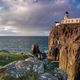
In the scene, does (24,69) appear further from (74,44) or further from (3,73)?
(74,44)

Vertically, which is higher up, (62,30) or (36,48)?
(62,30)

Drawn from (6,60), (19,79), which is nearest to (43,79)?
(19,79)

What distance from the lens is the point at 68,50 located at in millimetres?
89062

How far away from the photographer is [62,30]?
115438 millimetres

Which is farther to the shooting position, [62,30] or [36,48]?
[36,48]

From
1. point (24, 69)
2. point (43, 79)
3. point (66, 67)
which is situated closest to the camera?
point (43, 79)

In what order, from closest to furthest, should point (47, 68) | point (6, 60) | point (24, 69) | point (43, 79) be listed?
point (43, 79) < point (24, 69) < point (47, 68) < point (6, 60)

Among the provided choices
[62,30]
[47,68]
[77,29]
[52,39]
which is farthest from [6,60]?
[52,39]

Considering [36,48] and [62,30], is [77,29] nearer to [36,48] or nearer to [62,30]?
[62,30]

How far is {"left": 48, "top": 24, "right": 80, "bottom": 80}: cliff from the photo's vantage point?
255ft

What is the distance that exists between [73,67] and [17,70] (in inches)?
2086

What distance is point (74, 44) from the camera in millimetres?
82750

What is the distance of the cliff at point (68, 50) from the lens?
7766cm

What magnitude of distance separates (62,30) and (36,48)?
22.5m
